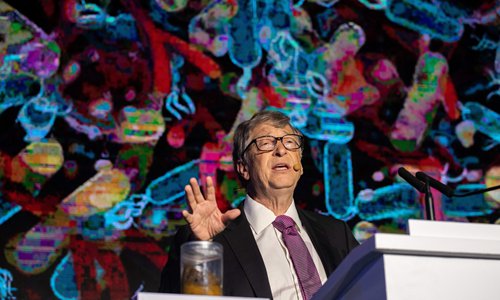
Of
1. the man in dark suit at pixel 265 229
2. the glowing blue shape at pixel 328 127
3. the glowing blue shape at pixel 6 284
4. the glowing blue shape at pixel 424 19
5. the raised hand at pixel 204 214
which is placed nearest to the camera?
the raised hand at pixel 204 214

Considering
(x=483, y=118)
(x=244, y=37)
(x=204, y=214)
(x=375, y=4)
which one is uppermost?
(x=375, y=4)

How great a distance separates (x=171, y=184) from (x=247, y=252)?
110cm

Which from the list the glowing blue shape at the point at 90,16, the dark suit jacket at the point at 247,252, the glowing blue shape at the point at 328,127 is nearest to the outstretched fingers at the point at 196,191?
the dark suit jacket at the point at 247,252

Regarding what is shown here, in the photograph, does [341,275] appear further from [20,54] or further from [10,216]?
[20,54]

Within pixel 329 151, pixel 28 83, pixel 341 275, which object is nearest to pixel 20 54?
pixel 28 83

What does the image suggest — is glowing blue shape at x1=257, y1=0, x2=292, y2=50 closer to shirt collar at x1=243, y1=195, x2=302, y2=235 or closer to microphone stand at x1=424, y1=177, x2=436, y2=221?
shirt collar at x1=243, y1=195, x2=302, y2=235

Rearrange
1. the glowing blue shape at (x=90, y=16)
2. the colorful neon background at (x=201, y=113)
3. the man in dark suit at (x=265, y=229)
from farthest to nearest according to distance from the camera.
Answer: the glowing blue shape at (x=90, y=16)
the colorful neon background at (x=201, y=113)
the man in dark suit at (x=265, y=229)

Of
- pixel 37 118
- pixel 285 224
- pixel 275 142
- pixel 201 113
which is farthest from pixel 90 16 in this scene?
pixel 285 224

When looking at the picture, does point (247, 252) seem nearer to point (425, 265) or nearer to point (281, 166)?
point (281, 166)

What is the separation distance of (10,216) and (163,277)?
1.12 meters

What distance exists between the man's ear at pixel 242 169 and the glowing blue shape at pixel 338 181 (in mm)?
852

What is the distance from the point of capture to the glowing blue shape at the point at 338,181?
3453mm

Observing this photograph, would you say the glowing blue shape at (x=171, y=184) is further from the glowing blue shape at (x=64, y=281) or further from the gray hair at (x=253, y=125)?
the gray hair at (x=253, y=125)

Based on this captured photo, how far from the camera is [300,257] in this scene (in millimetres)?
2336
